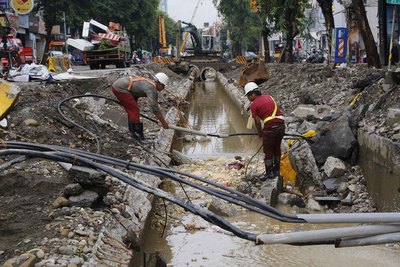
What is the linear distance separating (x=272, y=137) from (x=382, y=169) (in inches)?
74.8

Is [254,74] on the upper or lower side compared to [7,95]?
lower

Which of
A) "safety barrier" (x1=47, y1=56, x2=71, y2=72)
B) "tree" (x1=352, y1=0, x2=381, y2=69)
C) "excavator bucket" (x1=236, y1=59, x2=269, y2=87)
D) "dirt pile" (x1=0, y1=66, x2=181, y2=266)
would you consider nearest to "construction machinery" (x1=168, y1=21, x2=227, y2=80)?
"safety barrier" (x1=47, y1=56, x2=71, y2=72)

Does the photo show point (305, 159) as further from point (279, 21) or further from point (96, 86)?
point (279, 21)

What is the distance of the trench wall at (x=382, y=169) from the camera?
689 cm

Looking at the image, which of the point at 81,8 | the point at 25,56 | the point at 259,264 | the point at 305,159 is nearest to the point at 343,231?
the point at 259,264

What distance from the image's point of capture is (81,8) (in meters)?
33.7

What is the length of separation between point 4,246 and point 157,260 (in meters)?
1.87

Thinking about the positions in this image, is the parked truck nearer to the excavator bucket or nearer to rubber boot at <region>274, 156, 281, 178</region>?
the excavator bucket

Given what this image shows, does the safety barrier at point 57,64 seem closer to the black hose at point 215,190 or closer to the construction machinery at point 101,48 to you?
the construction machinery at point 101,48

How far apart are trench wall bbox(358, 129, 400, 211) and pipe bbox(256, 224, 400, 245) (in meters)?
3.10

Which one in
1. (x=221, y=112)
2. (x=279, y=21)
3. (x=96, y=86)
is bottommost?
(x=221, y=112)

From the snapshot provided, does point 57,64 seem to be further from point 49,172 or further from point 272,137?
point 49,172

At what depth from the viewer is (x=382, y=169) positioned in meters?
7.36

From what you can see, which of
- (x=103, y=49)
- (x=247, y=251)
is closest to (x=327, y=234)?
(x=247, y=251)
